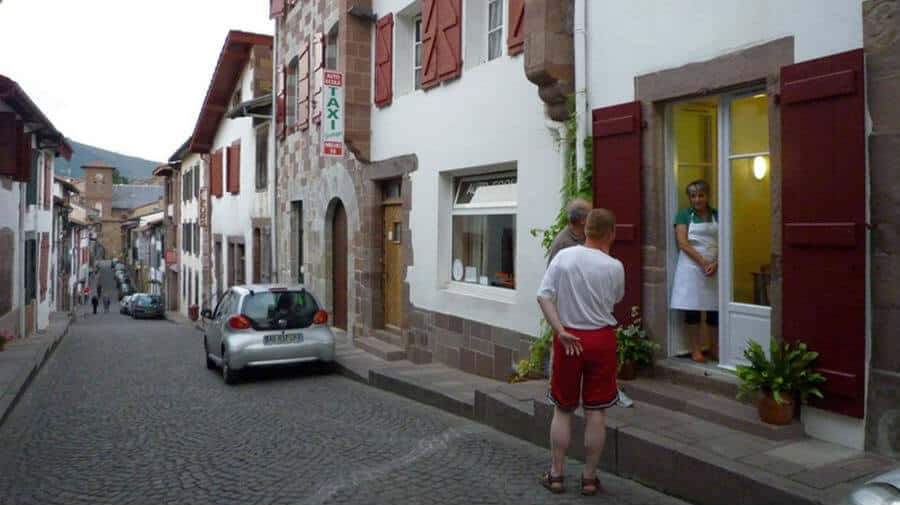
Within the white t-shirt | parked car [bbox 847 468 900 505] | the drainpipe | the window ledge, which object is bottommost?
parked car [bbox 847 468 900 505]

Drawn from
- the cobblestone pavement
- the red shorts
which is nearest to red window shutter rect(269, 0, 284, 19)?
the cobblestone pavement

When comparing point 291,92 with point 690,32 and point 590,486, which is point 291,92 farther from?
point 590,486

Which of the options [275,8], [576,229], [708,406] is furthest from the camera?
[275,8]

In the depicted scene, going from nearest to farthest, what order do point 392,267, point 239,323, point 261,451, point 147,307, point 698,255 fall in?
point 698,255
point 261,451
point 239,323
point 392,267
point 147,307

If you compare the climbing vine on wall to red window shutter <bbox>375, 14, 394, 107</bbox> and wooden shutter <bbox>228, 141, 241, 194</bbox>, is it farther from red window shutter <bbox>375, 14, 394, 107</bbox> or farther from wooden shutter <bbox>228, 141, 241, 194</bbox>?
wooden shutter <bbox>228, 141, 241, 194</bbox>

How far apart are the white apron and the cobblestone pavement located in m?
1.64

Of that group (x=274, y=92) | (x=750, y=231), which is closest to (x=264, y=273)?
(x=274, y=92)

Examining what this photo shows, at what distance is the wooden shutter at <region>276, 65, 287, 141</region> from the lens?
17109 millimetres

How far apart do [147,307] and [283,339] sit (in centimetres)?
3581

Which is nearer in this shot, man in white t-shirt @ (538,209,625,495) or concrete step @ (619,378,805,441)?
man in white t-shirt @ (538,209,625,495)

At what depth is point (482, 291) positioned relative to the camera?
370 inches

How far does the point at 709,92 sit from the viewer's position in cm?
578

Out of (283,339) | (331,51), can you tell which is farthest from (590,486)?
(331,51)

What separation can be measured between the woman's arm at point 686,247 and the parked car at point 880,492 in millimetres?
3140
